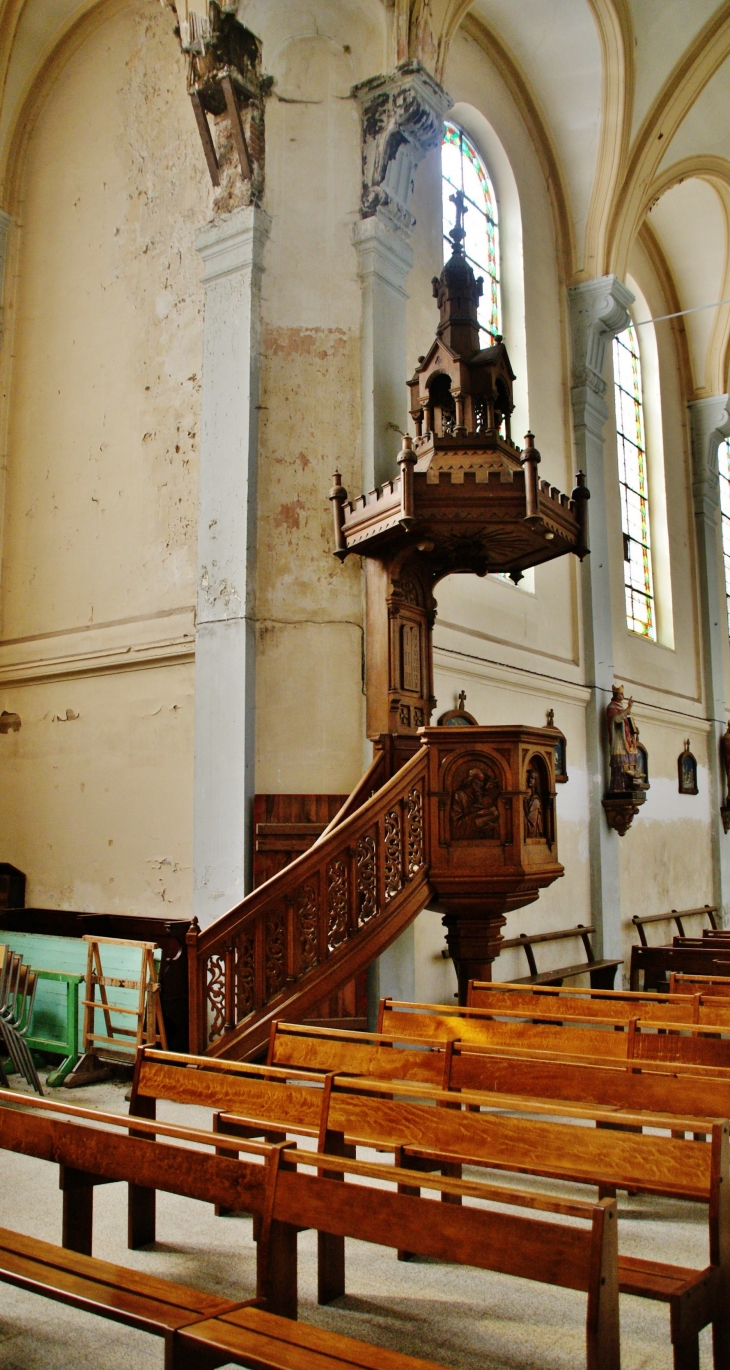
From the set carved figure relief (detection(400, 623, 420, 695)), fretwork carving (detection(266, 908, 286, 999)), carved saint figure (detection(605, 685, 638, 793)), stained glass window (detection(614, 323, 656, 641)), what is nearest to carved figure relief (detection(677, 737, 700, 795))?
stained glass window (detection(614, 323, 656, 641))

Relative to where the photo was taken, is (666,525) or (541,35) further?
(666,525)

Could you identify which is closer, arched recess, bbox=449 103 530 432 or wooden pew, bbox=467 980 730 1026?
wooden pew, bbox=467 980 730 1026

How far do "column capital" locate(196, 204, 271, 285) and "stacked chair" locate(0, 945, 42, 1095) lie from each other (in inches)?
204

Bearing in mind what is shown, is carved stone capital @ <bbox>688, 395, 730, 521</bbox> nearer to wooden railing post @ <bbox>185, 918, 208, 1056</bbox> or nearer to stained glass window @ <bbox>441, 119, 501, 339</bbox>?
stained glass window @ <bbox>441, 119, 501, 339</bbox>

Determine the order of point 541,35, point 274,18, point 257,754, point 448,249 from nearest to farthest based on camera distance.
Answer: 1. point 257,754
2. point 274,18
3. point 448,249
4. point 541,35

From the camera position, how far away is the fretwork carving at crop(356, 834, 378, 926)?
6.32 metres

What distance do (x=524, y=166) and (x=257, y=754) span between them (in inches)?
305

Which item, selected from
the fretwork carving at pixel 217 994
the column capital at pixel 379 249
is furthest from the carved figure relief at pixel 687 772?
the fretwork carving at pixel 217 994

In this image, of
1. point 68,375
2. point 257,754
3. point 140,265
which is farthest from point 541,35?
point 257,754

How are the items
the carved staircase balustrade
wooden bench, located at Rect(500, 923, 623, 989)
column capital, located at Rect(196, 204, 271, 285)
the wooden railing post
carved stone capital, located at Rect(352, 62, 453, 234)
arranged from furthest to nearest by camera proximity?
wooden bench, located at Rect(500, 923, 623, 989)
carved stone capital, located at Rect(352, 62, 453, 234)
column capital, located at Rect(196, 204, 271, 285)
the carved staircase balustrade
the wooden railing post

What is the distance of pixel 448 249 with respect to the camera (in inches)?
402

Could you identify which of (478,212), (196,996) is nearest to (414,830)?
(196,996)

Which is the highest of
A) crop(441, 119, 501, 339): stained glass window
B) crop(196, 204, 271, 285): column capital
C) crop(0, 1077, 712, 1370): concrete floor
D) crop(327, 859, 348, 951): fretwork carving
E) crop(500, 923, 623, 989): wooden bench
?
crop(441, 119, 501, 339): stained glass window

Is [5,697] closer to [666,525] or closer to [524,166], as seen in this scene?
[524,166]
